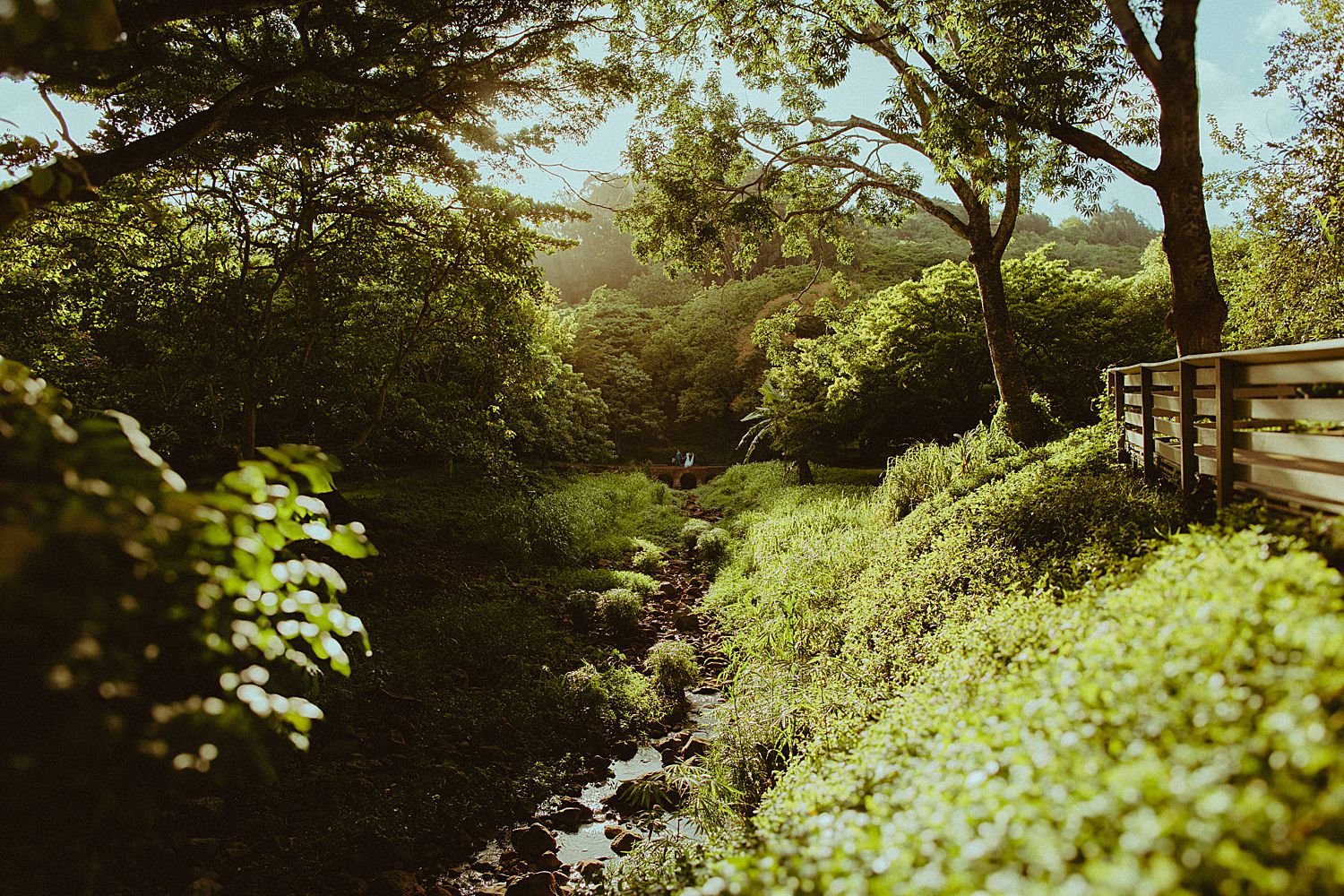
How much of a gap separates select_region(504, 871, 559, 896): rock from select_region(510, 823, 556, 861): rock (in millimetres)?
342

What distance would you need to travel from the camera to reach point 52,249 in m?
8.07

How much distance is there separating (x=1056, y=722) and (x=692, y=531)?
41.9 ft

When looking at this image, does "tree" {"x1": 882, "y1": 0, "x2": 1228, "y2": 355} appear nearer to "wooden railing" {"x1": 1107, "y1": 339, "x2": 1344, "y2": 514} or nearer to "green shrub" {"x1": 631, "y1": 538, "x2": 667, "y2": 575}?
"wooden railing" {"x1": 1107, "y1": 339, "x2": 1344, "y2": 514}

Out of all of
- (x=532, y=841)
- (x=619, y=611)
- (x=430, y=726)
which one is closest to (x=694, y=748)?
(x=532, y=841)

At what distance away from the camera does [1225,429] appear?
4.44 m

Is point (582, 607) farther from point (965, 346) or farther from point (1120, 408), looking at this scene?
point (965, 346)

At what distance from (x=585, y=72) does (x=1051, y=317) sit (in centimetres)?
1071

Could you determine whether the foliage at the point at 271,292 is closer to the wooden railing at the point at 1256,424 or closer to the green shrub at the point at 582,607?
the green shrub at the point at 582,607

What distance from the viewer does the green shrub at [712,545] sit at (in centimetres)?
1288

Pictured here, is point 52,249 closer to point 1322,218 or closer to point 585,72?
point 585,72

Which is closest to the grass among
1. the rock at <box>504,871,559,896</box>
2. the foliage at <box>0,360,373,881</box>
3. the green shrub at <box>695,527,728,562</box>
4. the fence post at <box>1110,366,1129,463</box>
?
the rock at <box>504,871,559,896</box>

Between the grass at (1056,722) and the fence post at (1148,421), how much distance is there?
0.32 metres

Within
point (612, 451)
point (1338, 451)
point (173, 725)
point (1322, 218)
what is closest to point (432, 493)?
point (612, 451)

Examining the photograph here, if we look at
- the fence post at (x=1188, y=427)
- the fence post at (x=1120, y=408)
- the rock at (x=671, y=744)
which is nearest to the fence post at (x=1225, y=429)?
the fence post at (x=1188, y=427)
